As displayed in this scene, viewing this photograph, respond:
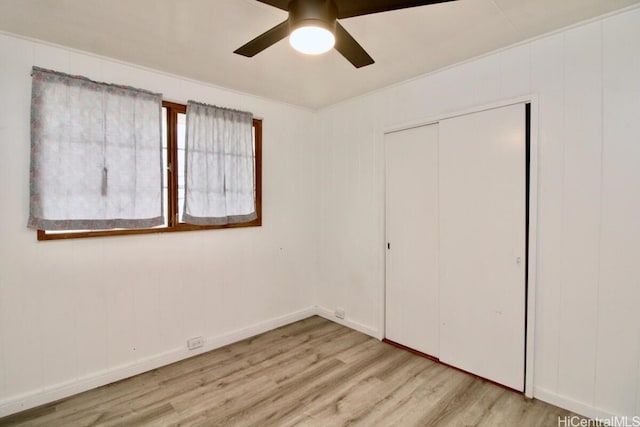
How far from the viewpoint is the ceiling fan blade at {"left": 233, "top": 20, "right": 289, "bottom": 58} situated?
62.3 inches

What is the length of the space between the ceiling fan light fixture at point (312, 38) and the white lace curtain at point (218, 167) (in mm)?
1696

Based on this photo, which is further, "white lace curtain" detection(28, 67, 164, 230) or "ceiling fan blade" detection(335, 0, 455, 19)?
"white lace curtain" detection(28, 67, 164, 230)

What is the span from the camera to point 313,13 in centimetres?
139

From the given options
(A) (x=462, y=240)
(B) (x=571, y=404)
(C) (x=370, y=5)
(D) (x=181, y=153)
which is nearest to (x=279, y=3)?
(C) (x=370, y=5)

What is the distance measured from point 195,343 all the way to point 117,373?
63 centimetres

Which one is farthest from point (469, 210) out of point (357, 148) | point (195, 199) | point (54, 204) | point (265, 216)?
point (54, 204)

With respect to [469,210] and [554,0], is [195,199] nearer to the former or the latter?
[469,210]

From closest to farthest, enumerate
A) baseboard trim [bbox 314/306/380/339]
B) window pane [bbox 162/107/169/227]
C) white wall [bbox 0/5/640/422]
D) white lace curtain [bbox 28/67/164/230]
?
white wall [bbox 0/5/640/422] → white lace curtain [bbox 28/67/164/230] → window pane [bbox 162/107/169/227] → baseboard trim [bbox 314/306/380/339]

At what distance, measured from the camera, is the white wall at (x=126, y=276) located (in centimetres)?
216

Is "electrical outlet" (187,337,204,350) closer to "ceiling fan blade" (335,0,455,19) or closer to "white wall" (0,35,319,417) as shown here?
"white wall" (0,35,319,417)

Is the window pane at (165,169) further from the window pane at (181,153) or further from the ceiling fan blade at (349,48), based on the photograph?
the ceiling fan blade at (349,48)

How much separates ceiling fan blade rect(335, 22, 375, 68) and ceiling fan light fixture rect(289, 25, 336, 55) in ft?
0.34

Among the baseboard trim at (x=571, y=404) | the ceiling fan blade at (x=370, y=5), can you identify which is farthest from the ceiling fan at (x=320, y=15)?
the baseboard trim at (x=571, y=404)

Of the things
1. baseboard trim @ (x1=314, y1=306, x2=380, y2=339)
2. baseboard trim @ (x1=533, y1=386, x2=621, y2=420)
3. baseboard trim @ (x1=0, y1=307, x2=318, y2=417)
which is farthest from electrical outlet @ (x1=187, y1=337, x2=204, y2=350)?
baseboard trim @ (x1=533, y1=386, x2=621, y2=420)
